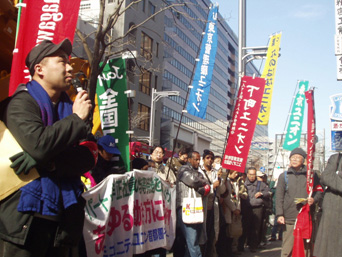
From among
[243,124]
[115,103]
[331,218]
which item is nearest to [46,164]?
[115,103]

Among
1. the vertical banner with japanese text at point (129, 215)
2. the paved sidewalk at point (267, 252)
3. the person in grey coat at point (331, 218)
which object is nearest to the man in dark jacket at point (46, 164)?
the vertical banner with japanese text at point (129, 215)

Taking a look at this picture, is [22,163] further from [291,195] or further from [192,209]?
[291,195]

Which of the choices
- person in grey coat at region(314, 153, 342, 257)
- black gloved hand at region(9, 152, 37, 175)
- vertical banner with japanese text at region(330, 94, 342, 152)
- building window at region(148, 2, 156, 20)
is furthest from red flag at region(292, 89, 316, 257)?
building window at region(148, 2, 156, 20)

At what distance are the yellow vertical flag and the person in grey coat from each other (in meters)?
9.27

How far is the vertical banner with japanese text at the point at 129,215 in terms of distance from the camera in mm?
4906

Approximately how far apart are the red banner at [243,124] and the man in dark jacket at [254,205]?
216 centimetres

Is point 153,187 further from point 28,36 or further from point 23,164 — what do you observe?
point 23,164

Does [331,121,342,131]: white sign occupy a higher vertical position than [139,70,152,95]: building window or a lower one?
lower

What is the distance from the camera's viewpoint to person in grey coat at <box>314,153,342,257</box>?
6.48 meters

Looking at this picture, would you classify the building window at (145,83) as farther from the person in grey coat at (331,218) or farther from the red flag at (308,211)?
the person in grey coat at (331,218)

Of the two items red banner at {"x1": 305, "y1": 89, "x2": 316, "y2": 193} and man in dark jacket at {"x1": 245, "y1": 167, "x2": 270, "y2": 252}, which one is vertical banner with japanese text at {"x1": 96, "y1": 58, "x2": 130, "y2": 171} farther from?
man in dark jacket at {"x1": 245, "y1": 167, "x2": 270, "y2": 252}

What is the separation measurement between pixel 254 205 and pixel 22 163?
10387 mm

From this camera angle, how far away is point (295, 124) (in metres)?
18.5

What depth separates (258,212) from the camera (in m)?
12.2
